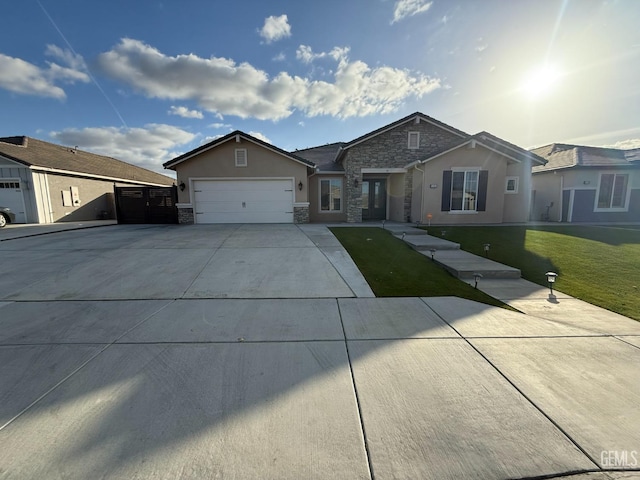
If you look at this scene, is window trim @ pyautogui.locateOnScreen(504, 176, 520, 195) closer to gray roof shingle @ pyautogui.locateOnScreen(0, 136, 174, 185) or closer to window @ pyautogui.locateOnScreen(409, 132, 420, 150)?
window @ pyautogui.locateOnScreen(409, 132, 420, 150)

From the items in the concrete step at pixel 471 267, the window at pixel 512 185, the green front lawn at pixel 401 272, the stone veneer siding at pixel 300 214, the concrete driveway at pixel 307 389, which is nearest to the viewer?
the concrete driveway at pixel 307 389

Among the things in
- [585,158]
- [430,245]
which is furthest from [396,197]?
[585,158]

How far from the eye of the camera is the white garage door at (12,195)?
15.6m

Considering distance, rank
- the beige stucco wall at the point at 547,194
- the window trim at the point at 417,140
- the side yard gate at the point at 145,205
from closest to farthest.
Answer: the window trim at the point at 417,140, the side yard gate at the point at 145,205, the beige stucco wall at the point at 547,194

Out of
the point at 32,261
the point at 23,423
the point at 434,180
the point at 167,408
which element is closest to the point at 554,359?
the point at 167,408

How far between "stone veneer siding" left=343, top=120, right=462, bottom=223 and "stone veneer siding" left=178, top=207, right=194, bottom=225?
8188 millimetres

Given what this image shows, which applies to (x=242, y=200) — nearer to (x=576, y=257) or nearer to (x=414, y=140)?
(x=414, y=140)

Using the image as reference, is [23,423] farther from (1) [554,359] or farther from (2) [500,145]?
(2) [500,145]

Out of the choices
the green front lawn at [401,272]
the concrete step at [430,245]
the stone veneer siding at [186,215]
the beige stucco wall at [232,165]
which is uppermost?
the beige stucco wall at [232,165]

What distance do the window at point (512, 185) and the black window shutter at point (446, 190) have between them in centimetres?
344

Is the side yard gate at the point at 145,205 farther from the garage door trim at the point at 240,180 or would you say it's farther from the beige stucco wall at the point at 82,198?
the beige stucco wall at the point at 82,198

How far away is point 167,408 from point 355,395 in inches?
60.1

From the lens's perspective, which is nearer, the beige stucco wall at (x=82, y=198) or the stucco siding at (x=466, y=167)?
the stucco siding at (x=466, y=167)

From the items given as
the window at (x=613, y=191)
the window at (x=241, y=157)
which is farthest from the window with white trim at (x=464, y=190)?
the window at (x=241, y=157)
